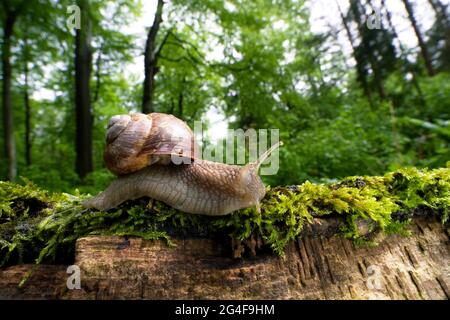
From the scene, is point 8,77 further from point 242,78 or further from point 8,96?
point 242,78

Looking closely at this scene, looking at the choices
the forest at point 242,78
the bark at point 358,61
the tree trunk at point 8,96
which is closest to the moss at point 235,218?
the forest at point 242,78

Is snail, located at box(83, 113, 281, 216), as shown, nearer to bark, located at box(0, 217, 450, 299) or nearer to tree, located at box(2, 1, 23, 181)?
bark, located at box(0, 217, 450, 299)

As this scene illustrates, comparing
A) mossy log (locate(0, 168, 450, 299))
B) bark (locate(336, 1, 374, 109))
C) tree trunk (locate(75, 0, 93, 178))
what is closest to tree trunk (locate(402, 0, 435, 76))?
bark (locate(336, 1, 374, 109))

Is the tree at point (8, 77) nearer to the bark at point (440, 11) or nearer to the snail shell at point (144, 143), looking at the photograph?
the snail shell at point (144, 143)

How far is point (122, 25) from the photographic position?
11.1 meters

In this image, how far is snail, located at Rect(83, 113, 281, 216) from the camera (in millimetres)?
1677

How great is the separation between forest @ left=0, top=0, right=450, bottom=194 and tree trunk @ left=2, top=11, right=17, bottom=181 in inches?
1.4

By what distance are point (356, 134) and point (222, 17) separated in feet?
13.6

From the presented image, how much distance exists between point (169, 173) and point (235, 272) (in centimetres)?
69

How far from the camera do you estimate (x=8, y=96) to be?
29.0 feet

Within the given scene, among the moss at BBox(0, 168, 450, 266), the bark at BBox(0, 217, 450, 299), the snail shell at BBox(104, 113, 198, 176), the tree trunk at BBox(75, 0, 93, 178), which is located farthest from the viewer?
the tree trunk at BBox(75, 0, 93, 178)

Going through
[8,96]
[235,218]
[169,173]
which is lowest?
[235,218]

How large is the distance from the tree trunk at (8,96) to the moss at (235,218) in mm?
6985

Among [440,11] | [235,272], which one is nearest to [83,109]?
[235,272]
